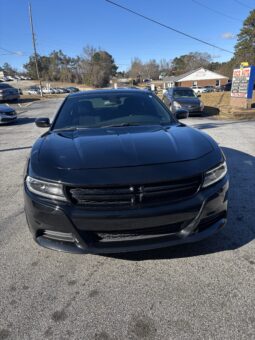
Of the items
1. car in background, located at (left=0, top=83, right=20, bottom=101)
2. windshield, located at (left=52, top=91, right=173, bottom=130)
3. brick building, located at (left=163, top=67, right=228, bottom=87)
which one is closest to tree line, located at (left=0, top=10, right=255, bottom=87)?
brick building, located at (left=163, top=67, right=228, bottom=87)

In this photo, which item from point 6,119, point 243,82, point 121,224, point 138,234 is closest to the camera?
point 121,224

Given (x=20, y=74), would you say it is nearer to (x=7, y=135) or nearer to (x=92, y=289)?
(x=7, y=135)

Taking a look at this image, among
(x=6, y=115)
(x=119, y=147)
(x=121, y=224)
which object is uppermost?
(x=119, y=147)

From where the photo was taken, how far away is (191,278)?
A: 101 inches

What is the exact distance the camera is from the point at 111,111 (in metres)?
4.02

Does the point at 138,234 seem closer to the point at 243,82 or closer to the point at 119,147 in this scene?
the point at 119,147

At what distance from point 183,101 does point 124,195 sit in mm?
13698

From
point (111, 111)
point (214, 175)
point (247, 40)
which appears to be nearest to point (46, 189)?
point (214, 175)

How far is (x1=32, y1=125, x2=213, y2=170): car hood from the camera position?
2568 mm

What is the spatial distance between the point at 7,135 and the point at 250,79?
12213 mm

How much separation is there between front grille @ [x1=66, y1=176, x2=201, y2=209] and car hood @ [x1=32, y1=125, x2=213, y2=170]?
22cm

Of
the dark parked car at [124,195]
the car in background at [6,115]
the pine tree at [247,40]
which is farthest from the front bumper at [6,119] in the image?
the pine tree at [247,40]

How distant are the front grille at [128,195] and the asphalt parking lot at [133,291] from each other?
0.70 m

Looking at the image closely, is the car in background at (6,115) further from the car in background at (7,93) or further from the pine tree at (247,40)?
the pine tree at (247,40)
